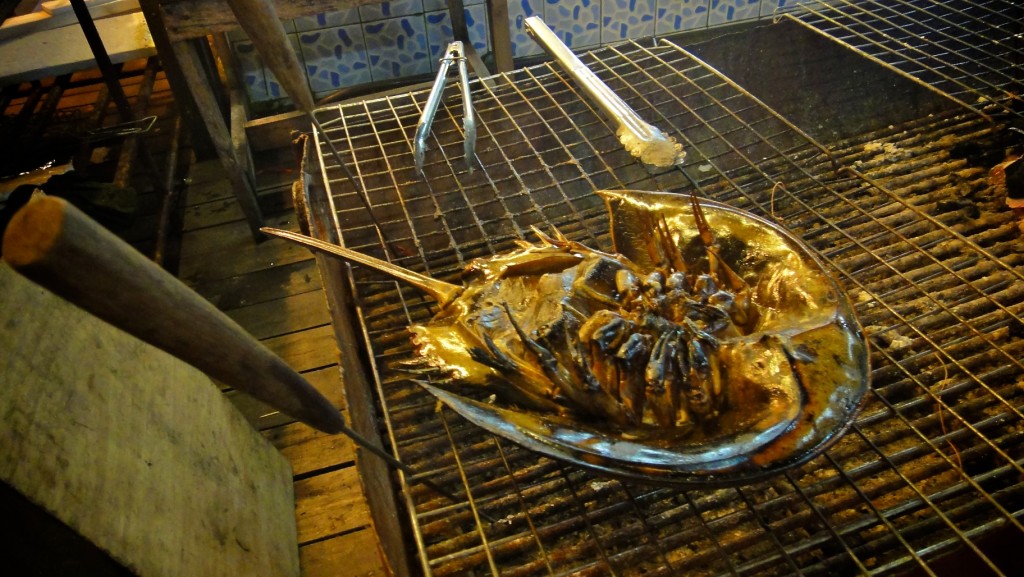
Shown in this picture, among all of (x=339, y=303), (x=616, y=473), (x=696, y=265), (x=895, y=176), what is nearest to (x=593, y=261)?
(x=696, y=265)

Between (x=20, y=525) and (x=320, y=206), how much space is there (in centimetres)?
157

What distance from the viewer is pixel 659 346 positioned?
6.15 ft

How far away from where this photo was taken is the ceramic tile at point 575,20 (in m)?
4.75

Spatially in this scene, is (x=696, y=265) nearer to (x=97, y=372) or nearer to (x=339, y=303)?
(x=339, y=303)

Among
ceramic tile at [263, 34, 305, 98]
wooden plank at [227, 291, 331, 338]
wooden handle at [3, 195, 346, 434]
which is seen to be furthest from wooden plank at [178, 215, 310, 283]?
wooden handle at [3, 195, 346, 434]

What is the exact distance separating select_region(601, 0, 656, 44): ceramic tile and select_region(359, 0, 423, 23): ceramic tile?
145 centimetres

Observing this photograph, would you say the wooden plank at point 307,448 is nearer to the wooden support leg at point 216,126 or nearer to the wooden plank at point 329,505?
the wooden plank at point 329,505

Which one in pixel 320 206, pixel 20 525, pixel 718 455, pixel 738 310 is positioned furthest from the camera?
pixel 320 206

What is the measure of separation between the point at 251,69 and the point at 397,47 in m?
1.13

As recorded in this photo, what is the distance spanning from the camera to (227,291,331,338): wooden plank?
12.6 feet

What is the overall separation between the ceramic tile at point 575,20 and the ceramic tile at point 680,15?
1.71 ft

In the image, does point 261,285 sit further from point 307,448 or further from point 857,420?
point 857,420

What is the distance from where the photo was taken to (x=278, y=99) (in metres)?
4.97

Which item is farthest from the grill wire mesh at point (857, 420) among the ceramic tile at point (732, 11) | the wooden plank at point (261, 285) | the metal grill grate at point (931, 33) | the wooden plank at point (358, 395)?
the ceramic tile at point (732, 11)
